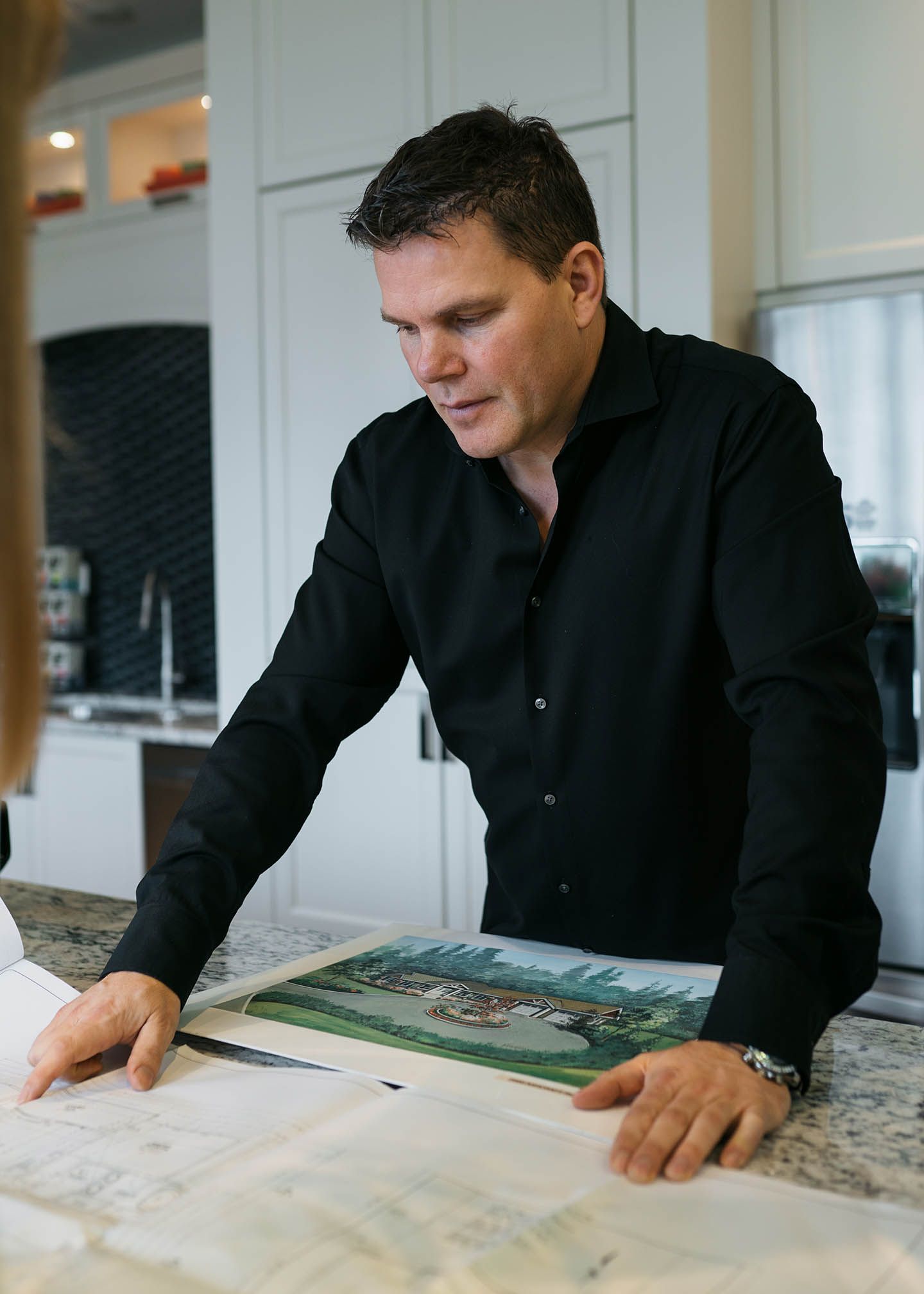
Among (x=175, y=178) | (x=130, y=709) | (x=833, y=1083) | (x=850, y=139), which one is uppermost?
(x=175, y=178)

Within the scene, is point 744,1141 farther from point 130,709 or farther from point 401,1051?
point 130,709

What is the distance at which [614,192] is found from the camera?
2.40 meters

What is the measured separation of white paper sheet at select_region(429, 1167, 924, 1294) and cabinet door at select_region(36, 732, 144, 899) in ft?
9.00

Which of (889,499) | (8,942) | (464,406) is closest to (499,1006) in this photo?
(8,942)

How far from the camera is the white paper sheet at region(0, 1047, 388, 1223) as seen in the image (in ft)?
2.50

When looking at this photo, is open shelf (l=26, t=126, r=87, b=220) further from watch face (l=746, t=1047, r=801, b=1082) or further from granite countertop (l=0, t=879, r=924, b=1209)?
watch face (l=746, t=1047, r=801, b=1082)

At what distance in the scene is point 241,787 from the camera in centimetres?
129

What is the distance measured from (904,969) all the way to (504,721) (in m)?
1.37

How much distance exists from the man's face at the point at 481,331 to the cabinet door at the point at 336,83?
156cm

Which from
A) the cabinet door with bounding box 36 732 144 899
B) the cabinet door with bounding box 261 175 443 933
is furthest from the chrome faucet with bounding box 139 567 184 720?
the cabinet door with bounding box 261 175 443 933

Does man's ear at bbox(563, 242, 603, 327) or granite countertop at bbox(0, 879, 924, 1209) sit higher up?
man's ear at bbox(563, 242, 603, 327)

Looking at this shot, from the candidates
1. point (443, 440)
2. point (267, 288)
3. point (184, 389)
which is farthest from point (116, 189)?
point (443, 440)

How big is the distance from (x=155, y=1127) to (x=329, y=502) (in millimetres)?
2095

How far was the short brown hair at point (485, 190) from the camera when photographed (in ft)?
3.85
